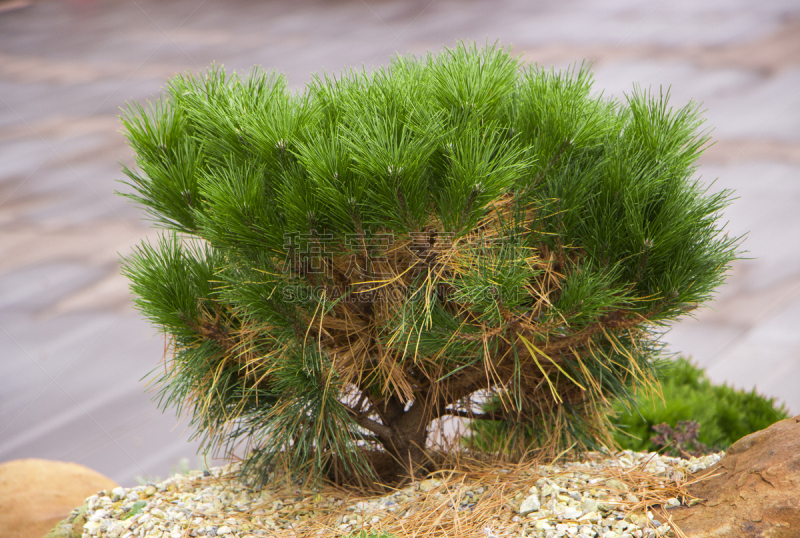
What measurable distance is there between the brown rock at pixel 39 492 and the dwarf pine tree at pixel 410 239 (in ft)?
2.00

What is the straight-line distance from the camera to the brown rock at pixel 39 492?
5.15 ft

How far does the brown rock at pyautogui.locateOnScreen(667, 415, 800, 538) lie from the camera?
94cm

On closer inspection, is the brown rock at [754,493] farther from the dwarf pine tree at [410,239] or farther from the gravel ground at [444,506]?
the dwarf pine tree at [410,239]

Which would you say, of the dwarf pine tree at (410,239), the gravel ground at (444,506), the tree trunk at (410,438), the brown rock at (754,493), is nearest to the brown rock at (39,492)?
the gravel ground at (444,506)

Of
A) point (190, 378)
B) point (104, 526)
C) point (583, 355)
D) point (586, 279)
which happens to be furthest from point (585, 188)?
point (104, 526)

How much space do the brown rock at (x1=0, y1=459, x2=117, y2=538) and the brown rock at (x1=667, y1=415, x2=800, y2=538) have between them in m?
1.47

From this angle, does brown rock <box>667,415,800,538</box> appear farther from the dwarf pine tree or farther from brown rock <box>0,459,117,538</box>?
brown rock <box>0,459,117,538</box>

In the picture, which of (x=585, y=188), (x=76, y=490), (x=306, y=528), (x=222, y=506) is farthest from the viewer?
(x=76, y=490)

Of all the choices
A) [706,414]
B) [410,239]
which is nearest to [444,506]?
[410,239]

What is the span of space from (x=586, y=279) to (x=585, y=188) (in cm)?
17

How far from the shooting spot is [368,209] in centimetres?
100

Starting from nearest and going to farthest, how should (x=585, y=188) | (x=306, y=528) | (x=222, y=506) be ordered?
Result: (x=585, y=188)
(x=306, y=528)
(x=222, y=506)

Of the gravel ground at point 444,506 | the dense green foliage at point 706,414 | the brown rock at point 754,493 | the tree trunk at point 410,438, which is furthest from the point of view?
the dense green foliage at point 706,414

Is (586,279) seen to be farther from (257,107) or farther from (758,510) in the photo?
(257,107)
